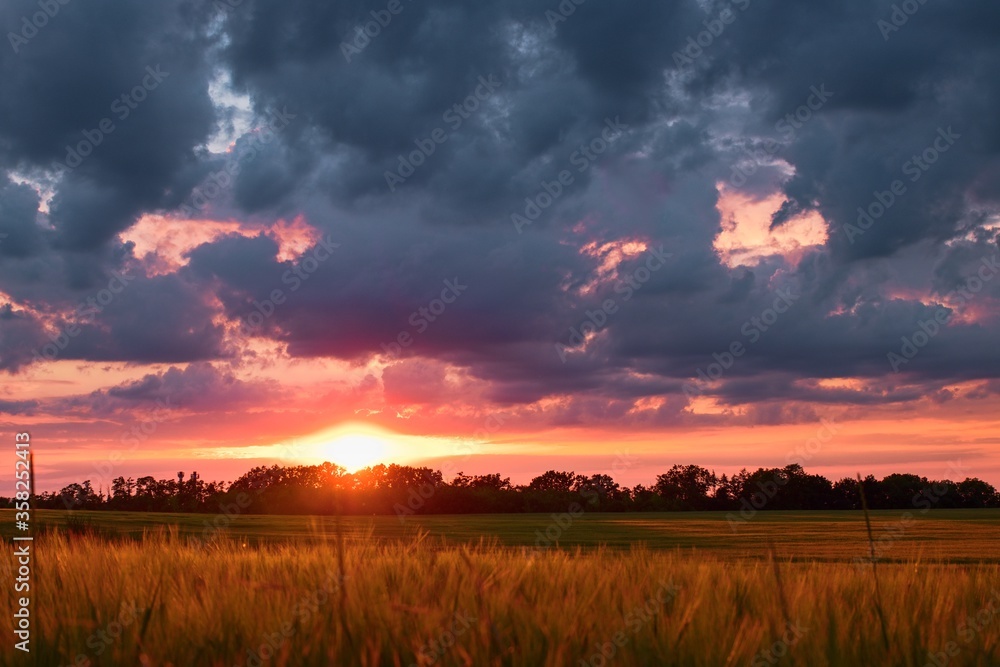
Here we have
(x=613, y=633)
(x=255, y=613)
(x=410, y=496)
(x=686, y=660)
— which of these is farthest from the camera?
(x=410, y=496)

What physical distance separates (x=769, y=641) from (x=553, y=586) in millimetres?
968

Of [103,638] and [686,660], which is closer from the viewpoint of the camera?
[686,660]

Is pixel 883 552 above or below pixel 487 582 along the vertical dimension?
below

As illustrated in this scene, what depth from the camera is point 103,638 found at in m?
3.01

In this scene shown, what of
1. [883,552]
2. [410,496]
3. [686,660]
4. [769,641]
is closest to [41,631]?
[686,660]

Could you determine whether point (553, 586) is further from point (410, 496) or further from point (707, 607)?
point (410, 496)

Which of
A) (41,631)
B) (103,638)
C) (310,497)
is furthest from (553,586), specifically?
(310,497)

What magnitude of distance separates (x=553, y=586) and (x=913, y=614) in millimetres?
1514

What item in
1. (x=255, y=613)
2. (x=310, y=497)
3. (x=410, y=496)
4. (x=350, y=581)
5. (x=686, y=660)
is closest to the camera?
(x=686, y=660)

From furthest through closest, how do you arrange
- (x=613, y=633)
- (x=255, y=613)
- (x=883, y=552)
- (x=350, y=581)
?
(x=883, y=552), (x=350, y=581), (x=255, y=613), (x=613, y=633)

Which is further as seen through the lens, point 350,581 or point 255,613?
point 350,581

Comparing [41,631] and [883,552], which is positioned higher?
[41,631]

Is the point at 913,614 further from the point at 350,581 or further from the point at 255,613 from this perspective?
the point at 255,613

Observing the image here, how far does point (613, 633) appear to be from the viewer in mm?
2941
